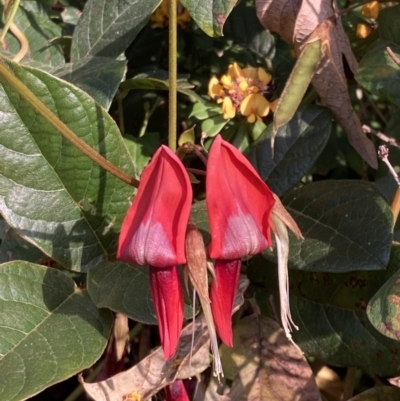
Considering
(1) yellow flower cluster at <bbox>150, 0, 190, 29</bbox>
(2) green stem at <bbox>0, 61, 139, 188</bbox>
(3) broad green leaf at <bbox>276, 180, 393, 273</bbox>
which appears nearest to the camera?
(2) green stem at <bbox>0, 61, 139, 188</bbox>

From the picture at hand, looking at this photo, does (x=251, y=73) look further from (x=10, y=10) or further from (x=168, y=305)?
(x=168, y=305)

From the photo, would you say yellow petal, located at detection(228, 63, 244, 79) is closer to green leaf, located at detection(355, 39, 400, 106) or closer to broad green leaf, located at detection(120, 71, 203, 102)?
broad green leaf, located at detection(120, 71, 203, 102)

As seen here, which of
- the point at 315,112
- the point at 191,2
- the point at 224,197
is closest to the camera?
the point at 224,197

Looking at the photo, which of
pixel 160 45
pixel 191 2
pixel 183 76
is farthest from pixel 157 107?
pixel 191 2

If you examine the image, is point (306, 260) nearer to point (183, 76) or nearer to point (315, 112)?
point (315, 112)

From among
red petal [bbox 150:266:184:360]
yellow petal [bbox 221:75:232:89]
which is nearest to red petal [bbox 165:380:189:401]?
red petal [bbox 150:266:184:360]

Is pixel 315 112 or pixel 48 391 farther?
pixel 48 391

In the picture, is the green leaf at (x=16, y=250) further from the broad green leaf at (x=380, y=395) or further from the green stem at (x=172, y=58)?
the broad green leaf at (x=380, y=395)
